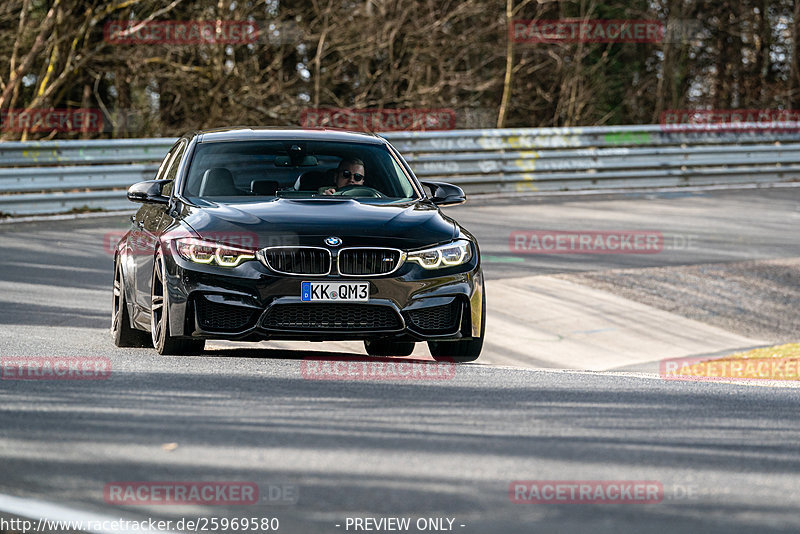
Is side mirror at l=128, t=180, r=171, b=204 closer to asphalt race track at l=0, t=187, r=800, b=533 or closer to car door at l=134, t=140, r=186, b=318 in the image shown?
car door at l=134, t=140, r=186, b=318

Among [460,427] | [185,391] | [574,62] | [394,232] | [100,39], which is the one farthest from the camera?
[574,62]

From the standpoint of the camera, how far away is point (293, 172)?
31.1 feet

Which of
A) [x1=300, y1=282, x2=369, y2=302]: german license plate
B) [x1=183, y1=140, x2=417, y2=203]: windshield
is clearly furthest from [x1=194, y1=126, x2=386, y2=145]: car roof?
[x1=300, y1=282, x2=369, y2=302]: german license plate

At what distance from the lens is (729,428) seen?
6.39m

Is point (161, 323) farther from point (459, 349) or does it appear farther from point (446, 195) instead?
point (446, 195)

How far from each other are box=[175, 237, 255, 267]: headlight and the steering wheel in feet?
4.25

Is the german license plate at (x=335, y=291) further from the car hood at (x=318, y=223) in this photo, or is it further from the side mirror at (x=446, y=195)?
the side mirror at (x=446, y=195)

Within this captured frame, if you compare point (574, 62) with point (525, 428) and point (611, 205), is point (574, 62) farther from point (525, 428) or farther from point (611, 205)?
point (525, 428)

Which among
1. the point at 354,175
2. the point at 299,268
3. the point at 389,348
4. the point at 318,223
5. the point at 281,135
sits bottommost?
the point at 389,348

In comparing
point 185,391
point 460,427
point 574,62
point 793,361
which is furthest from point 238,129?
point 574,62

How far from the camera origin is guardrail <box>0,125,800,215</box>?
19.9 m

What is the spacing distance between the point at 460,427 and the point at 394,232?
2.38 m

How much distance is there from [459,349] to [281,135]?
6.80 ft

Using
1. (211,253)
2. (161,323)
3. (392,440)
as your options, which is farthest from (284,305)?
(392,440)
